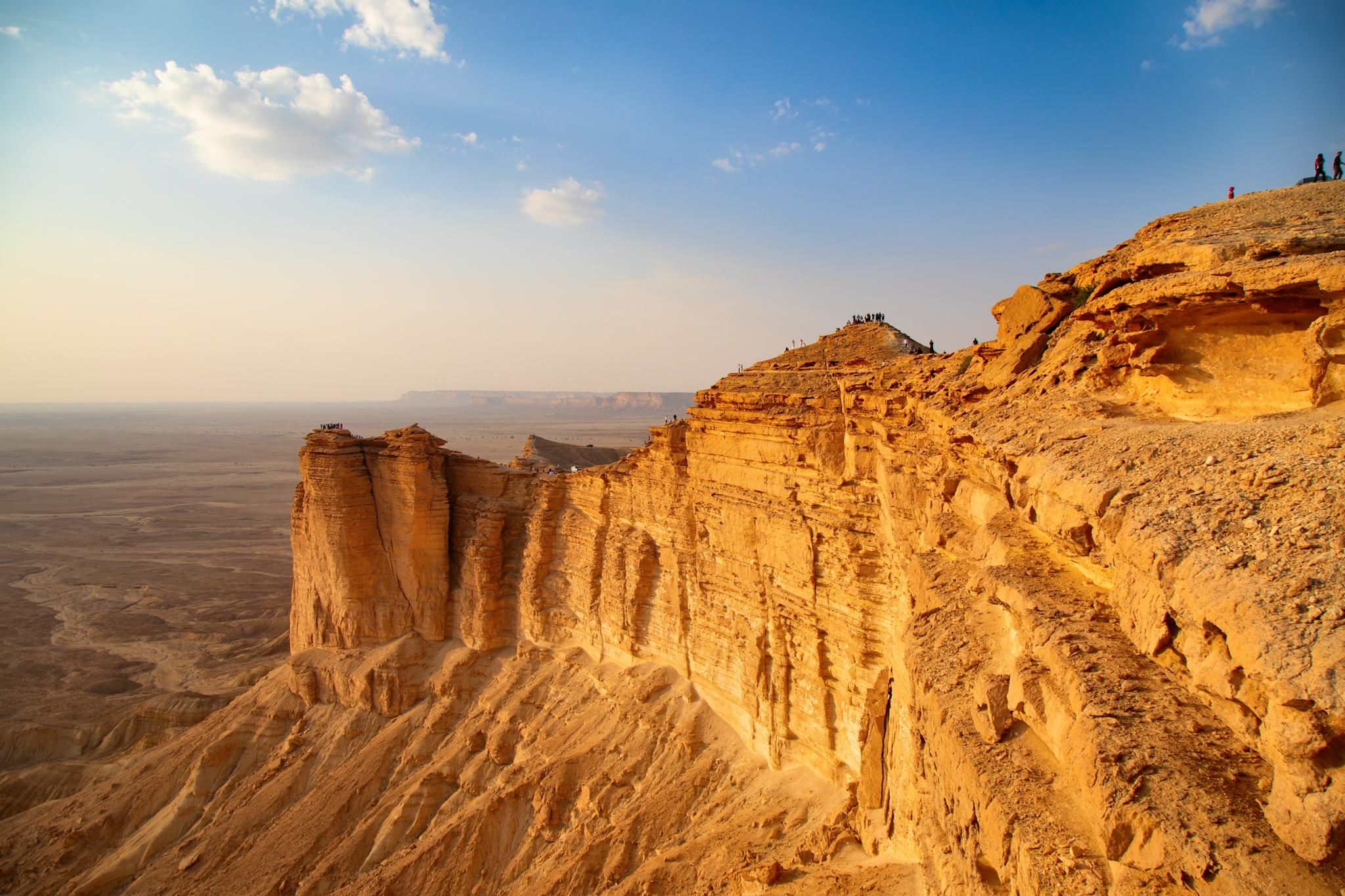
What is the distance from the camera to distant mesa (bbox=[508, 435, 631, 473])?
80.0 ft

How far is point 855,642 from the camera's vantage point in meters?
11.9

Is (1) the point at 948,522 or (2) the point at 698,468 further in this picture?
(2) the point at 698,468

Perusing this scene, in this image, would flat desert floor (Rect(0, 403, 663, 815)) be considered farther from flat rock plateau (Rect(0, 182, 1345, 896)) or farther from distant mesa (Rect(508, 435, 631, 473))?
distant mesa (Rect(508, 435, 631, 473))

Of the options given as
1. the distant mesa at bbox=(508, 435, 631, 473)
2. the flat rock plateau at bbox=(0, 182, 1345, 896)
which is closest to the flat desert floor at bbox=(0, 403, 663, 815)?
the flat rock plateau at bbox=(0, 182, 1345, 896)

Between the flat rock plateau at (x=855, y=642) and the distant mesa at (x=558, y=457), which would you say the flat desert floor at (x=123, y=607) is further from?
the distant mesa at (x=558, y=457)

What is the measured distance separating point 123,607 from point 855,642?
4312 centimetres

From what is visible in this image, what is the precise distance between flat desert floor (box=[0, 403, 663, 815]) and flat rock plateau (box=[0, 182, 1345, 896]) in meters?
1.11

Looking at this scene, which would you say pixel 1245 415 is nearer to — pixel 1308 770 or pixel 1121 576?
pixel 1121 576

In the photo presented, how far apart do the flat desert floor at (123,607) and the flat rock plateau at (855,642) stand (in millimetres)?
1113

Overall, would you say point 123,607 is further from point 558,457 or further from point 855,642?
point 855,642

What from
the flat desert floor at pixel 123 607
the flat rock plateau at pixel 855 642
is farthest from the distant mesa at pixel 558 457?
the flat desert floor at pixel 123 607

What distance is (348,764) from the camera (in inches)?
701

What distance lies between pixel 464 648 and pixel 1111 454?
725 inches

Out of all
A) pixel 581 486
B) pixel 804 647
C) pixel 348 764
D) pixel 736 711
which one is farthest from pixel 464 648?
pixel 804 647
